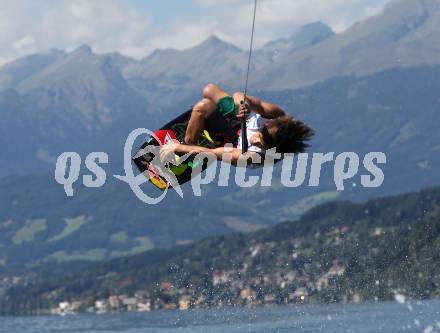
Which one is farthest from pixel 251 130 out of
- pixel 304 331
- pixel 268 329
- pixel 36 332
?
pixel 36 332

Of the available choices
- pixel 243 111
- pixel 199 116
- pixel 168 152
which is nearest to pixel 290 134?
pixel 243 111

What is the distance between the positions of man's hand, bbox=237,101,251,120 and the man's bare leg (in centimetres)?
89

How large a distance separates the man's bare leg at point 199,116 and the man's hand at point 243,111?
889mm

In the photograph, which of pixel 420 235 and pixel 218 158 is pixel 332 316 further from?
pixel 218 158

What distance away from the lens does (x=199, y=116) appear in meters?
16.2

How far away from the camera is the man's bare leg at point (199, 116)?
16172mm

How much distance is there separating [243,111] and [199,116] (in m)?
1.13

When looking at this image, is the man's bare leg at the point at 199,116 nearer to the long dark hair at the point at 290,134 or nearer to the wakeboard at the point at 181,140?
the wakeboard at the point at 181,140

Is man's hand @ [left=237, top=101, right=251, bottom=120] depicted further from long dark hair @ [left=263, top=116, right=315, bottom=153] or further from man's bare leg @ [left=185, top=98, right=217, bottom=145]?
man's bare leg @ [left=185, top=98, right=217, bottom=145]

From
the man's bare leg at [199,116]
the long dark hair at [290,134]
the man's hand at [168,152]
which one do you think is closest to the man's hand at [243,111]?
the long dark hair at [290,134]

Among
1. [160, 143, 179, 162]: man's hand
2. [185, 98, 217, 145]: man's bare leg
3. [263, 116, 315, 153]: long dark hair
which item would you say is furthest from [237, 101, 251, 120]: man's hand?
[160, 143, 179, 162]: man's hand

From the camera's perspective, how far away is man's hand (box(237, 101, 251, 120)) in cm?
1530

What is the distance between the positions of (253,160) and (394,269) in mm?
154134

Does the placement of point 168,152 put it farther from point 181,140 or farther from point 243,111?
point 243,111
